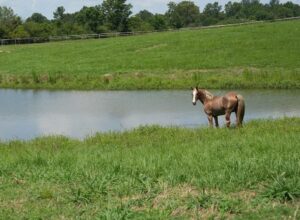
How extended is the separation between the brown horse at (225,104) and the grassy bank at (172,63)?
14104mm

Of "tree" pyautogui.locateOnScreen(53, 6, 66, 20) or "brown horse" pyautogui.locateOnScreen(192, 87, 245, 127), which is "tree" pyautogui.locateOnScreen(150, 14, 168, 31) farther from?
"brown horse" pyautogui.locateOnScreen(192, 87, 245, 127)

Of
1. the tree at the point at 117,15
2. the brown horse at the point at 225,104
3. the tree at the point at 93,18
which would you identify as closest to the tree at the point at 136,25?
the tree at the point at 117,15

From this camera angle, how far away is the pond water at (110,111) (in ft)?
68.4

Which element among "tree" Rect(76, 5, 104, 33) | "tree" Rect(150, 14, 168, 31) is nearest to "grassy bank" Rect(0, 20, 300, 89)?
"tree" Rect(76, 5, 104, 33)

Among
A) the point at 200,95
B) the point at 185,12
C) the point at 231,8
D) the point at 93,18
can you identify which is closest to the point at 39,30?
the point at 93,18

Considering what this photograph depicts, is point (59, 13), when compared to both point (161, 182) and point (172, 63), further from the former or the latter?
point (161, 182)

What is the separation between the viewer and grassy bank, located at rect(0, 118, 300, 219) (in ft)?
23.9

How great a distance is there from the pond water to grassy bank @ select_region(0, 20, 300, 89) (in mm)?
3319

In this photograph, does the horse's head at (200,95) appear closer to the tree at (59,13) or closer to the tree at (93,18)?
the tree at (93,18)

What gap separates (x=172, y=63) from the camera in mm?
42438

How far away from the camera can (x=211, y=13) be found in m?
182

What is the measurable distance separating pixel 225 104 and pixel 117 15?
9476cm

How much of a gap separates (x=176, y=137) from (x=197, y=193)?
7298 mm

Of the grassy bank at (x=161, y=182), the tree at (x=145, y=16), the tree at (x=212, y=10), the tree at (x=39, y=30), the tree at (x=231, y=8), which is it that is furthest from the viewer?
the tree at (x=231, y=8)
